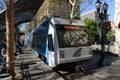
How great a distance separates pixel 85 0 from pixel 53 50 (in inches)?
594

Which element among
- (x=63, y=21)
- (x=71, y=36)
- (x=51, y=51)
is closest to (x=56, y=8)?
(x=63, y=21)

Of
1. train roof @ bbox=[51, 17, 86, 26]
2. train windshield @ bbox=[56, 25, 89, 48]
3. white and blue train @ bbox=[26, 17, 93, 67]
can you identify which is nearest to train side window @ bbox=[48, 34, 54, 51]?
white and blue train @ bbox=[26, 17, 93, 67]

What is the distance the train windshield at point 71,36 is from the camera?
35.8 feet

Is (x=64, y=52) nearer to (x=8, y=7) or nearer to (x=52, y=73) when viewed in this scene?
(x=52, y=73)

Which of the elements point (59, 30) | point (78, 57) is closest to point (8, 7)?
point (59, 30)

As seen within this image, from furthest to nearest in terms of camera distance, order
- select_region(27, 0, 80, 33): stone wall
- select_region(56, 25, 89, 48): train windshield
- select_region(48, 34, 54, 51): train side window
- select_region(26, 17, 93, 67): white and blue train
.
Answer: select_region(27, 0, 80, 33): stone wall
select_region(48, 34, 54, 51): train side window
select_region(56, 25, 89, 48): train windshield
select_region(26, 17, 93, 67): white and blue train

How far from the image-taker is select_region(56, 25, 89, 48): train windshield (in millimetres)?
10906

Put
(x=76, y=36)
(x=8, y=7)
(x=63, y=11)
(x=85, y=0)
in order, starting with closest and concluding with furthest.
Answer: (x=8, y=7), (x=76, y=36), (x=85, y=0), (x=63, y=11)

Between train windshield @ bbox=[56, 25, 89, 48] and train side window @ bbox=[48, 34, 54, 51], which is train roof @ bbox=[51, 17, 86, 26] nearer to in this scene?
train windshield @ bbox=[56, 25, 89, 48]

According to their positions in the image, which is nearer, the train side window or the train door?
the train door

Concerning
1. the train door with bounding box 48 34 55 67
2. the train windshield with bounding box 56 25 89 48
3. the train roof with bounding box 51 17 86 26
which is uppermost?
the train roof with bounding box 51 17 86 26

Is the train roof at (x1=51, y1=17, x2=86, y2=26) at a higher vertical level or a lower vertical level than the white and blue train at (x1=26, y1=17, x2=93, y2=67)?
higher

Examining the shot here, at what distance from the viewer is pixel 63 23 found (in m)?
11.2

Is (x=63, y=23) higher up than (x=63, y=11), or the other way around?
(x=63, y=11)
